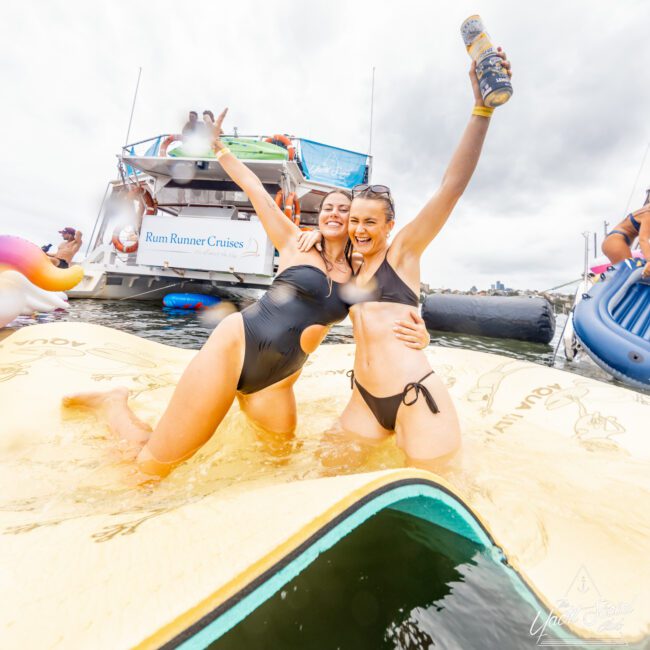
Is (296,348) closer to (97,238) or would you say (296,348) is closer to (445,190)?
(445,190)

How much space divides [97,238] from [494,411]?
1404 centimetres

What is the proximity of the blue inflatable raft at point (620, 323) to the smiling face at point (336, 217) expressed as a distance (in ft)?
15.7

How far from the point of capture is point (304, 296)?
1820 millimetres

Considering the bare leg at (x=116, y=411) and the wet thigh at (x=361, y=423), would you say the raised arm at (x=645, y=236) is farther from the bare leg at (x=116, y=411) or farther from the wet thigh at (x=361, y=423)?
the bare leg at (x=116, y=411)

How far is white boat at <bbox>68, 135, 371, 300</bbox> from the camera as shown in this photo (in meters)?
10.5

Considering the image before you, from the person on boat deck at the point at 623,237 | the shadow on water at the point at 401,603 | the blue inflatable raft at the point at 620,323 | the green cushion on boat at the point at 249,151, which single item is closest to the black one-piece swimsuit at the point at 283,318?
the shadow on water at the point at 401,603

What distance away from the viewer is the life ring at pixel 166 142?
11.3m

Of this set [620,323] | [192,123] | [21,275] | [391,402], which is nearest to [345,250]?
[391,402]

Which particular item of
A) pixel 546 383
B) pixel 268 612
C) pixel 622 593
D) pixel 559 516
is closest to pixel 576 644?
pixel 622 593

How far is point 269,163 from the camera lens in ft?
35.1

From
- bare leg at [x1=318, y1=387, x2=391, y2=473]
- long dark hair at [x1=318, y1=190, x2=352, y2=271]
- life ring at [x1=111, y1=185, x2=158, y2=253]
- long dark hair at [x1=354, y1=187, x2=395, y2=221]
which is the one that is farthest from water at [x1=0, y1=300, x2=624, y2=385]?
long dark hair at [x1=354, y1=187, x2=395, y2=221]

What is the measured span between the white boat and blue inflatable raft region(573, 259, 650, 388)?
25.3 ft

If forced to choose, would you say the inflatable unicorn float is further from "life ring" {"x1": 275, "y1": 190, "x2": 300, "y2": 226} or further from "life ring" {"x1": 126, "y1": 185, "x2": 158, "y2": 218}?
"life ring" {"x1": 126, "y1": 185, "x2": 158, "y2": 218}

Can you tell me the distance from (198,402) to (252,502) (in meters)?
0.75
